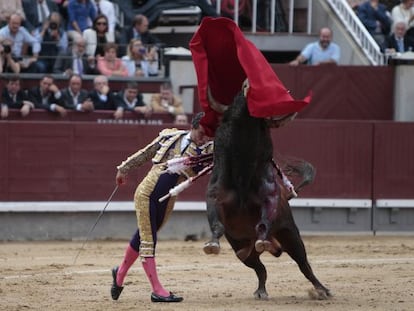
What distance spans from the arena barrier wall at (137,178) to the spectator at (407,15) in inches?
117

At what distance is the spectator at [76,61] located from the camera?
591 inches

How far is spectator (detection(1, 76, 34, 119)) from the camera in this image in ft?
46.2

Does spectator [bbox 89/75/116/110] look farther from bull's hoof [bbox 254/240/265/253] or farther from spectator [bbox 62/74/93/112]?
bull's hoof [bbox 254/240/265/253]

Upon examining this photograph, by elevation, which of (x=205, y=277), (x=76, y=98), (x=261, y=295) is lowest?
(x=205, y=277)

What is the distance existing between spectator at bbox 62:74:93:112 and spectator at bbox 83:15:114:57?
816mm

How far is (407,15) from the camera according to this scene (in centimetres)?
1784

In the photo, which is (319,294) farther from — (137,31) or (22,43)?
(137,31)

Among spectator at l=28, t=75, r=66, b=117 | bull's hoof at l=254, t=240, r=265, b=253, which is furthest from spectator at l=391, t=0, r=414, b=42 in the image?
bull's hoof at l=254, t=240, r=265, b=253

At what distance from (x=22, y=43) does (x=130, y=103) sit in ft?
4.61

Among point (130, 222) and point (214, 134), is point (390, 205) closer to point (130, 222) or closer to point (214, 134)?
point (130, 222)

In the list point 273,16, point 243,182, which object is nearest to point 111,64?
point 273,16

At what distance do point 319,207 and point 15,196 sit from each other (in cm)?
349

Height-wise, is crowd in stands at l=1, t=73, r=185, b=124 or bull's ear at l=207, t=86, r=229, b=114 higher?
bull's ear at l=207, t=86, r=229, b=114

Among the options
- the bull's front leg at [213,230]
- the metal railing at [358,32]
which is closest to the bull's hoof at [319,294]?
the bull's front leg at [213,230]
